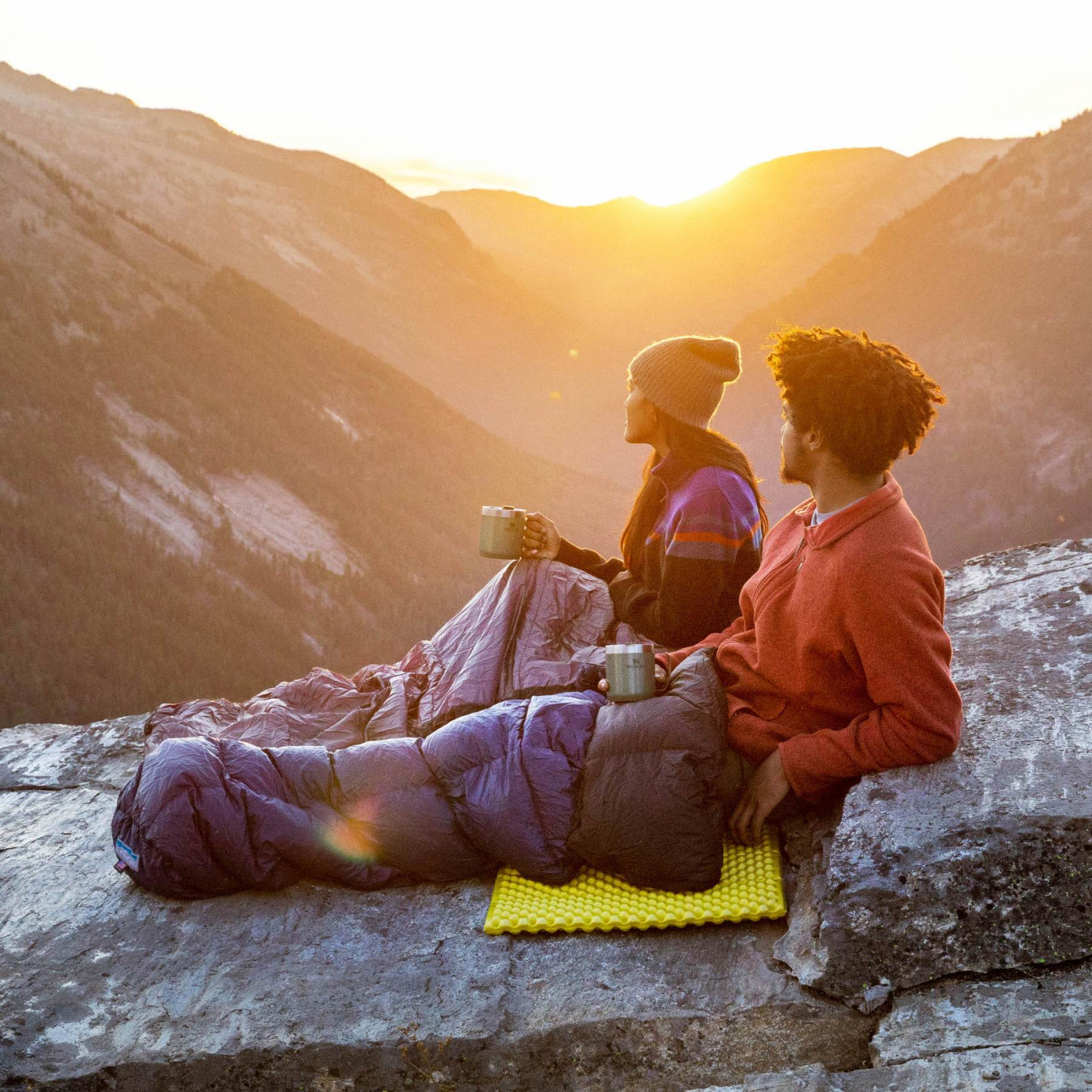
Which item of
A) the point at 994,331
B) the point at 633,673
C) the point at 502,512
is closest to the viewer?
the point at 633,673

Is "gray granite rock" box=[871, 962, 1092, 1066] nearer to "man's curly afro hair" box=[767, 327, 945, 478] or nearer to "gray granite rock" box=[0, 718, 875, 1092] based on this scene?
"gray granite rock" box=[0, 718, 875, 1092]

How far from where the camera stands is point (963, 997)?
76.0 inches

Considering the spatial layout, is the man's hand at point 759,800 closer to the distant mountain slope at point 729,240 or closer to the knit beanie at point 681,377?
the knit beanie at point 681,377

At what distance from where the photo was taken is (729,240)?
51.8 m

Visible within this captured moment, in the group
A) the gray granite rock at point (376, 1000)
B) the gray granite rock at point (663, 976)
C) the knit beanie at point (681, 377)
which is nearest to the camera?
the gray granite rock at point (663, 976)

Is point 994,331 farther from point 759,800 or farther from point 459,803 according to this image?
point 459,803

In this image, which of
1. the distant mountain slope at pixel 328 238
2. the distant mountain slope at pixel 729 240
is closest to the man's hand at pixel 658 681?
the distant mountain slope at pixel 328 238

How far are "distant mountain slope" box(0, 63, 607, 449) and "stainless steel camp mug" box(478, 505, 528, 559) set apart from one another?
2230cm

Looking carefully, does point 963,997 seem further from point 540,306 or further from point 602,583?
point 540,306

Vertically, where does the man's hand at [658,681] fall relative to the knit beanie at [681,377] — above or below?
below

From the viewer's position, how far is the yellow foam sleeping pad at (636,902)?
7.72ft

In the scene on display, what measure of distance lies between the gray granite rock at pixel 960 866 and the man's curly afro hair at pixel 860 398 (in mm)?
799

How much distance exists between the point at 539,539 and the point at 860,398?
57.1 inches

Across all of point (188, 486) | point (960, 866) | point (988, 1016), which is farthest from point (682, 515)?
point (188, 486)
